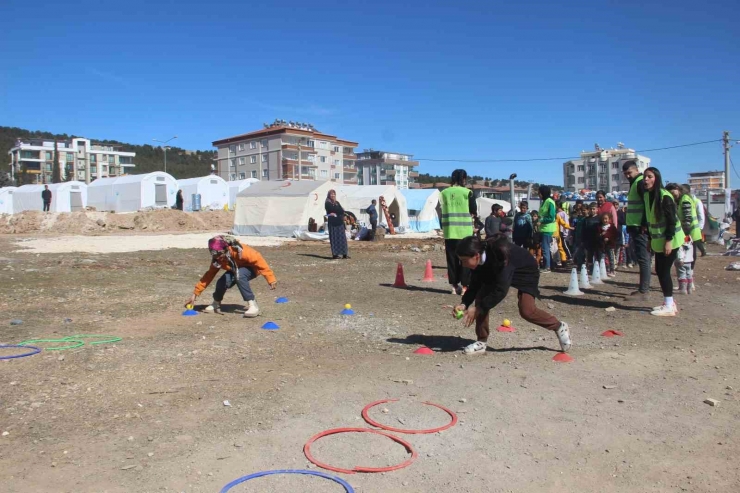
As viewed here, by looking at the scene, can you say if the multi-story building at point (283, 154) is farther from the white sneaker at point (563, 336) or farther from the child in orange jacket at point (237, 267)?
the white sneaker at point (563, 336)

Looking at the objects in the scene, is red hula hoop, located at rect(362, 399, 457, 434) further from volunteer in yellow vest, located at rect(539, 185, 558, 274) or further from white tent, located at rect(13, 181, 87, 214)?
white tent, located at rect(13, 181, 87, 214)

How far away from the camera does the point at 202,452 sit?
358 centimetres

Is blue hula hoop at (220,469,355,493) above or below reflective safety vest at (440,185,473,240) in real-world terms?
below

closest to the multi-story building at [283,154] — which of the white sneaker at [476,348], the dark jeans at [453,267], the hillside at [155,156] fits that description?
the hillside at [155,156]

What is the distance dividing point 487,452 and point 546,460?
35 centimetres

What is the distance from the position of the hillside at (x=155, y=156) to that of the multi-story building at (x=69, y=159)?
6.44m

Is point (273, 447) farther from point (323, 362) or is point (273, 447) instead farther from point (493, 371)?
point (493, 371)

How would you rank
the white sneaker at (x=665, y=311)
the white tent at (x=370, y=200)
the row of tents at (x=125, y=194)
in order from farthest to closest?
the row of tents at (x=125, y=194)
the white tent at (x=370, y=200)
the white sneaker at (x=665, y=311)

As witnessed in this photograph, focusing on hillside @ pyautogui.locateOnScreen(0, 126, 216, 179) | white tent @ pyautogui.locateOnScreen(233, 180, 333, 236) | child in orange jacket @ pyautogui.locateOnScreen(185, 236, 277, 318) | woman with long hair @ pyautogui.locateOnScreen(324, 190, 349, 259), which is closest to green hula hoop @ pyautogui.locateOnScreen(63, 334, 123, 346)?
child in orange jacket @ pyautogui.locateOnScreen(185, 236, 277, 318)

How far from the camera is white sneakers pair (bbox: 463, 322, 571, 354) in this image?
5.76 metres

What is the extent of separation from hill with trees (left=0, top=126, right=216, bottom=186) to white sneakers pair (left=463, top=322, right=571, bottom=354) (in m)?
136

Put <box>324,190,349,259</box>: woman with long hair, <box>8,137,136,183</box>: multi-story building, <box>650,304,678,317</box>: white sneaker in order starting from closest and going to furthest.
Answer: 1. <box>650,304,678,317</box>: white sneaker
2. <box>324,190,349,259</box>: woman with long hair
3. <box>8,137,136,183</box>: multi-story building

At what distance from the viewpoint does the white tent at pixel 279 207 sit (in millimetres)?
27484

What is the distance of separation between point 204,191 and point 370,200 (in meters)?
22.8
